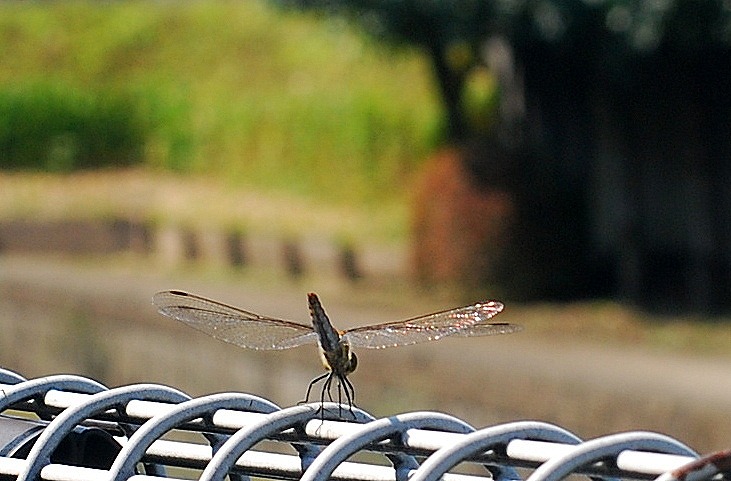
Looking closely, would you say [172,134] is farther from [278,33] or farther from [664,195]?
[664,195]

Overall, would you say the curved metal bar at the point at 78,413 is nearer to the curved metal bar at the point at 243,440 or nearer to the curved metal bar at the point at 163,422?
the curved metal bar at the point at 163,422

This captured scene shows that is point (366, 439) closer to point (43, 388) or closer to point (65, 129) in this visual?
point (43, 388)

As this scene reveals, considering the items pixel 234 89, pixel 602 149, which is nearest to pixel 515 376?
pixel 602 149

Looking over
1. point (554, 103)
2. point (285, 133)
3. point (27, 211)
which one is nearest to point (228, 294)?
point (554, 103)

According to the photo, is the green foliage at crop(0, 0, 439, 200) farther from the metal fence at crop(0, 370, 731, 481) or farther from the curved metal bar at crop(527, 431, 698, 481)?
the curved metal bar at crop(527, 431, 698, 481)

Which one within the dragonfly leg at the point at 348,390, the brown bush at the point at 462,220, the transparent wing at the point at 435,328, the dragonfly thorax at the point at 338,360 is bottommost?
the dragonfly leg at the point at 348,390

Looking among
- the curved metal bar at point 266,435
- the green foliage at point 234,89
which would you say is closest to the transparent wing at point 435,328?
the curved metal bar at point 266,435
